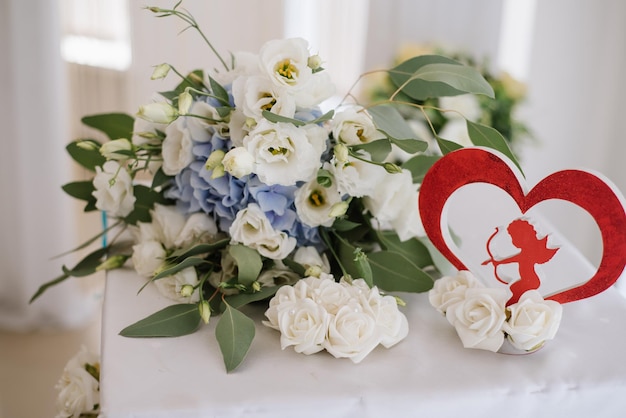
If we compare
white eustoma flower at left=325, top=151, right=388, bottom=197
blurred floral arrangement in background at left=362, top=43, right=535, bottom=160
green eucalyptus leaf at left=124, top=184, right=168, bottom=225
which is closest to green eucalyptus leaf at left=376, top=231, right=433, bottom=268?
white eustoma flower at left=325, top=151, right=388, bottom=197

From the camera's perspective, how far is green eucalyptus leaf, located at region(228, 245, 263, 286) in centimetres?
99

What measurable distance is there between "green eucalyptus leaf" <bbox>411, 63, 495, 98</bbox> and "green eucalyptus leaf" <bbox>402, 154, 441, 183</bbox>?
0.39 ft

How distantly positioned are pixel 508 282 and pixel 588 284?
0.38ft

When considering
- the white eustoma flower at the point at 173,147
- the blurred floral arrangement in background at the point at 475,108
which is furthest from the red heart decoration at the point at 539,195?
the blurred floral arrangement in background at the point at 475,108

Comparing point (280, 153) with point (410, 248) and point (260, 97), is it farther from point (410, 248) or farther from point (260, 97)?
point (410, 248)

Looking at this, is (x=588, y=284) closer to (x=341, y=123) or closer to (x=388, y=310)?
(x=388, y=310)

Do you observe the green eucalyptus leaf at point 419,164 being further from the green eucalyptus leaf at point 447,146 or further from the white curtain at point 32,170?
the white curtain at point 32,170

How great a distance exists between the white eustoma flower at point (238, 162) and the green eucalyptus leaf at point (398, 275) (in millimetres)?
245

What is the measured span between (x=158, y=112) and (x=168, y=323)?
10.9 inches

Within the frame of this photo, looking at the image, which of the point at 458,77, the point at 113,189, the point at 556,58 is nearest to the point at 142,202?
the point at 113,189

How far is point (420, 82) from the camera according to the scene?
108cm

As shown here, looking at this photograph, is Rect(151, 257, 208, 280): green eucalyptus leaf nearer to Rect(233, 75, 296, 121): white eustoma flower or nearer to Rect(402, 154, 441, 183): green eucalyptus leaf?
Rect(233, 75, 296, 121): white eustoma flower

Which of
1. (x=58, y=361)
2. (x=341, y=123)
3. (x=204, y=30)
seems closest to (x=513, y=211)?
(x=341, y=123)

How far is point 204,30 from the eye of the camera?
91.4 inches
